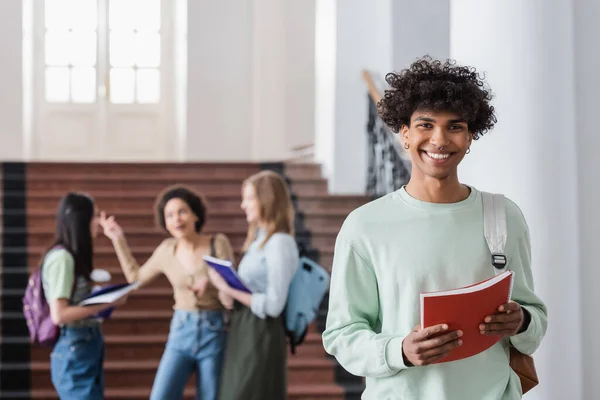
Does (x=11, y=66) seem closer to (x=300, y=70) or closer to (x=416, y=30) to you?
(x=300, y=70)

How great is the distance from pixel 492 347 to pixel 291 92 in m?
10.0

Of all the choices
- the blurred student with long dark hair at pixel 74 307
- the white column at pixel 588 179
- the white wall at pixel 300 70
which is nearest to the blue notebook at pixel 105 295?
the blurred student with long dark hair at pixel 74 307

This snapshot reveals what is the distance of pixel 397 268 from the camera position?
7.53 feet

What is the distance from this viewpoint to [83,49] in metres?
13.1

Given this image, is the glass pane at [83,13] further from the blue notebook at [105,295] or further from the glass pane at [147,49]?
the blue notebook at [105,295]

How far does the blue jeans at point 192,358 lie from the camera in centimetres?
469

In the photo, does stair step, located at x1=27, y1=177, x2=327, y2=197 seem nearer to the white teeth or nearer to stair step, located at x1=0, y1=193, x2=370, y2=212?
stair step, located at x1=0, y1=193, x2=370, y2=212

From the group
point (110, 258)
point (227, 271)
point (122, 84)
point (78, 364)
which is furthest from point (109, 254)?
point (122, 84)

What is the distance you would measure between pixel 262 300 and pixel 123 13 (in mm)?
9321

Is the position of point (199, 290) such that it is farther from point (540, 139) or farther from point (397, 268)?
point (397, 268)

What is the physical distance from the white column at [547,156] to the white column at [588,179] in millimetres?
72

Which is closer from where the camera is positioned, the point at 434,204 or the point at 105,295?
the point at 434,204

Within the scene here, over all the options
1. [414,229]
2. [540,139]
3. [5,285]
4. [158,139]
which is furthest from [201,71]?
[414,229]

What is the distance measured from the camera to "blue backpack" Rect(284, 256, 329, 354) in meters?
4.78
